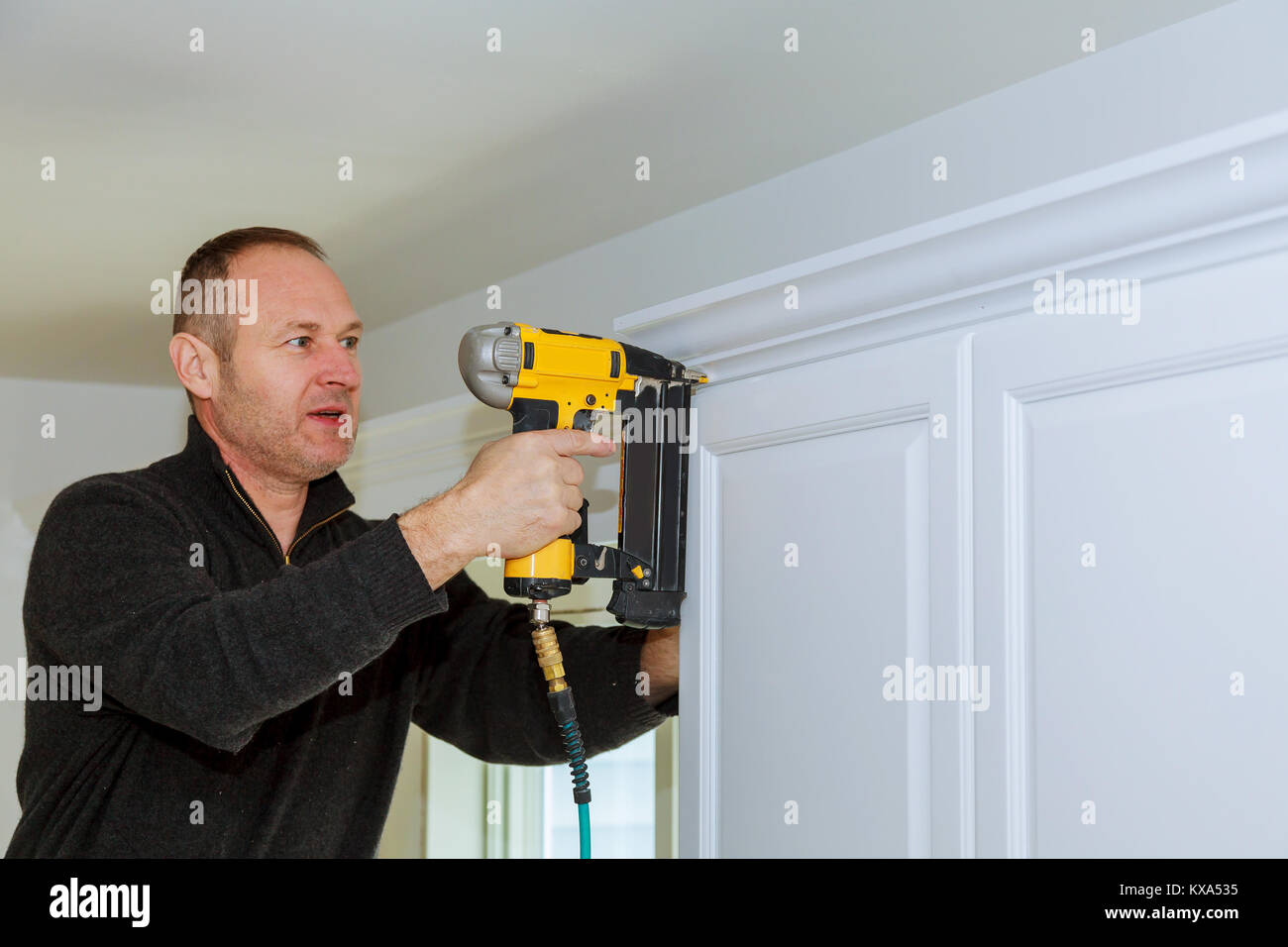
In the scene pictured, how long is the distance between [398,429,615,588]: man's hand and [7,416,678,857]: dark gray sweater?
0.04 meters

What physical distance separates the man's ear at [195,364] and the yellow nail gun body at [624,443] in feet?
1.72

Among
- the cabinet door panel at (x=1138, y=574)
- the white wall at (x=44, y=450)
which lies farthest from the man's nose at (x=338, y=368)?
the white wall at (x=44, y=450)

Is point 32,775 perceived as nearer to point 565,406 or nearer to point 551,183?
point 565,406

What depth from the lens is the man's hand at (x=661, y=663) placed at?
53.6 inches

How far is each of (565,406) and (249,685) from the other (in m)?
0.40

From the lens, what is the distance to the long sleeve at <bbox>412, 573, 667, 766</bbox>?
1441mm

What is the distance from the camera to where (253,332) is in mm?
1512

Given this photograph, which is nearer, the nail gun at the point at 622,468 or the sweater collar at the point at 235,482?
the nail gun at the point at 622,468

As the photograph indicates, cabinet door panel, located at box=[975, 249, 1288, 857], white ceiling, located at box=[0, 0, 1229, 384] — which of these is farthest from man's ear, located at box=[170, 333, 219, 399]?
cabinet door panel, located at box=[975, 249, 1288, 857]

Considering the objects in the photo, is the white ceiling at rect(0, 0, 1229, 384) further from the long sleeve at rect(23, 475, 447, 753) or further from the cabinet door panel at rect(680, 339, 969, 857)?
the long sleeve at rect(23, 475, 447, 753)

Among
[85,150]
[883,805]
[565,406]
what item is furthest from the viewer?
[85,150]

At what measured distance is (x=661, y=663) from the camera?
138 centimetres

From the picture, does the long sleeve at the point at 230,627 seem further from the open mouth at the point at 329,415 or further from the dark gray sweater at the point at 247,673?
the open mouth at the point at 329,415

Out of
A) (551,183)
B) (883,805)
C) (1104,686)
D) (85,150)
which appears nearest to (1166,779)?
(1104,686)
